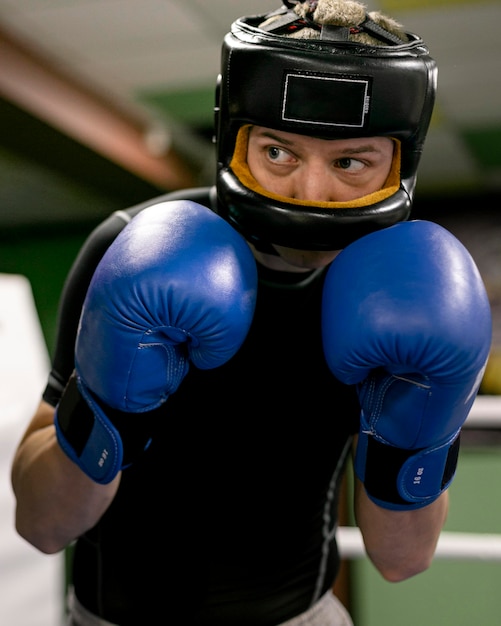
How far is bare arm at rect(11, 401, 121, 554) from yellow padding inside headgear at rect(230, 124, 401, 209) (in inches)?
17.4

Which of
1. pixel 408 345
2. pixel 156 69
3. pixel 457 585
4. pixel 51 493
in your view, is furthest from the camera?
pixel 156 69

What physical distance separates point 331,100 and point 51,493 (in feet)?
2.12

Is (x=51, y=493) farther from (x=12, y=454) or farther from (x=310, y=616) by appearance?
(x=12, y=454)

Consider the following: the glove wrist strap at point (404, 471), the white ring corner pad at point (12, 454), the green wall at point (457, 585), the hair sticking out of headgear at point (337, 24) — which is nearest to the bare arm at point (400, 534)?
the glove wrist strap at point (404, 471)

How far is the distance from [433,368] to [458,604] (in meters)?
2.02

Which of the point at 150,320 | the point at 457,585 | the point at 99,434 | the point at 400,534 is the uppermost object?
the point at 150,320

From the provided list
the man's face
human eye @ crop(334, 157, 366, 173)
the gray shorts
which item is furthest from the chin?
the gray shorts

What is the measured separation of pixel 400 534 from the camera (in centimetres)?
104

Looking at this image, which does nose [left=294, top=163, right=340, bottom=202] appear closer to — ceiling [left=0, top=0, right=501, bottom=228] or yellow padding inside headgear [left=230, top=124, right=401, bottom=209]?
yellow padding inside headgear [left=230, top=124, right=401, bottom=209]

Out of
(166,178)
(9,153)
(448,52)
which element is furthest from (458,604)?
(166,178)

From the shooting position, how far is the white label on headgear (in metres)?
0.92

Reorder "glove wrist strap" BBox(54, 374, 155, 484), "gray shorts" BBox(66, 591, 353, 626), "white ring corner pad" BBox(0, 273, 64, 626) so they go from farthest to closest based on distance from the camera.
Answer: "white ring corner pad" BBox(0, 273, 64, 626)
"gray shorts" BBox(66, 591, 353, 626)
"glove wrist strap" BBox(54, 374, 155, 484)

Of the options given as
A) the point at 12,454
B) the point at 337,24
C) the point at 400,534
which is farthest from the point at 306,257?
the point at 12,454

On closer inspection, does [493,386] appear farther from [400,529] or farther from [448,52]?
[400,529]
